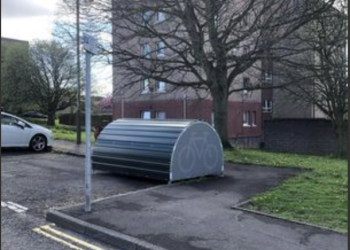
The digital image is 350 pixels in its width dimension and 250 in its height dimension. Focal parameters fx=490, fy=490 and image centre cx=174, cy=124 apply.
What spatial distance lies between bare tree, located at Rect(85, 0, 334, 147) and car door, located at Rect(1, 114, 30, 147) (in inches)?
163

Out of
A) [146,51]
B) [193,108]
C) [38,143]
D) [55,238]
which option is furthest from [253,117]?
[55,238]

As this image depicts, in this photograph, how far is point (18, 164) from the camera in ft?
45.1

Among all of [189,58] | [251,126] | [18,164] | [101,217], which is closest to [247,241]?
[101,217]

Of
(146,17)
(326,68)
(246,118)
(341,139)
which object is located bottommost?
(341,139)

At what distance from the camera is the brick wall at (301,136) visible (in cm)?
3014

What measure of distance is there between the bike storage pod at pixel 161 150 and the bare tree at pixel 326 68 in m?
7.38

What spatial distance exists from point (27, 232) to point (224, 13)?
11436 mm

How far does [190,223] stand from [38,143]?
1194cm

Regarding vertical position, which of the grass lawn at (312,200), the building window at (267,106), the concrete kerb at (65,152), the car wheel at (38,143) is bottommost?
the grass lawn at (312,200)

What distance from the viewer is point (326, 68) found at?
18.5 meters

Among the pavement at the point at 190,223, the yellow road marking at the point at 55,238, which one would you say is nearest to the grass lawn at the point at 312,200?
the pavement at the point at 190,223

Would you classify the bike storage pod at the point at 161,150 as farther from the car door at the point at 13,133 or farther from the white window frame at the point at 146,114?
the white window frame at the point at 146,114

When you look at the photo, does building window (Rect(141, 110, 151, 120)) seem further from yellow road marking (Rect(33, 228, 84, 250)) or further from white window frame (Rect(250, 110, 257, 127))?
yellow road marking (Rect(33, 228, 84, 250))

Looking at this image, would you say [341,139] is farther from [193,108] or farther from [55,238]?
[55,238]
